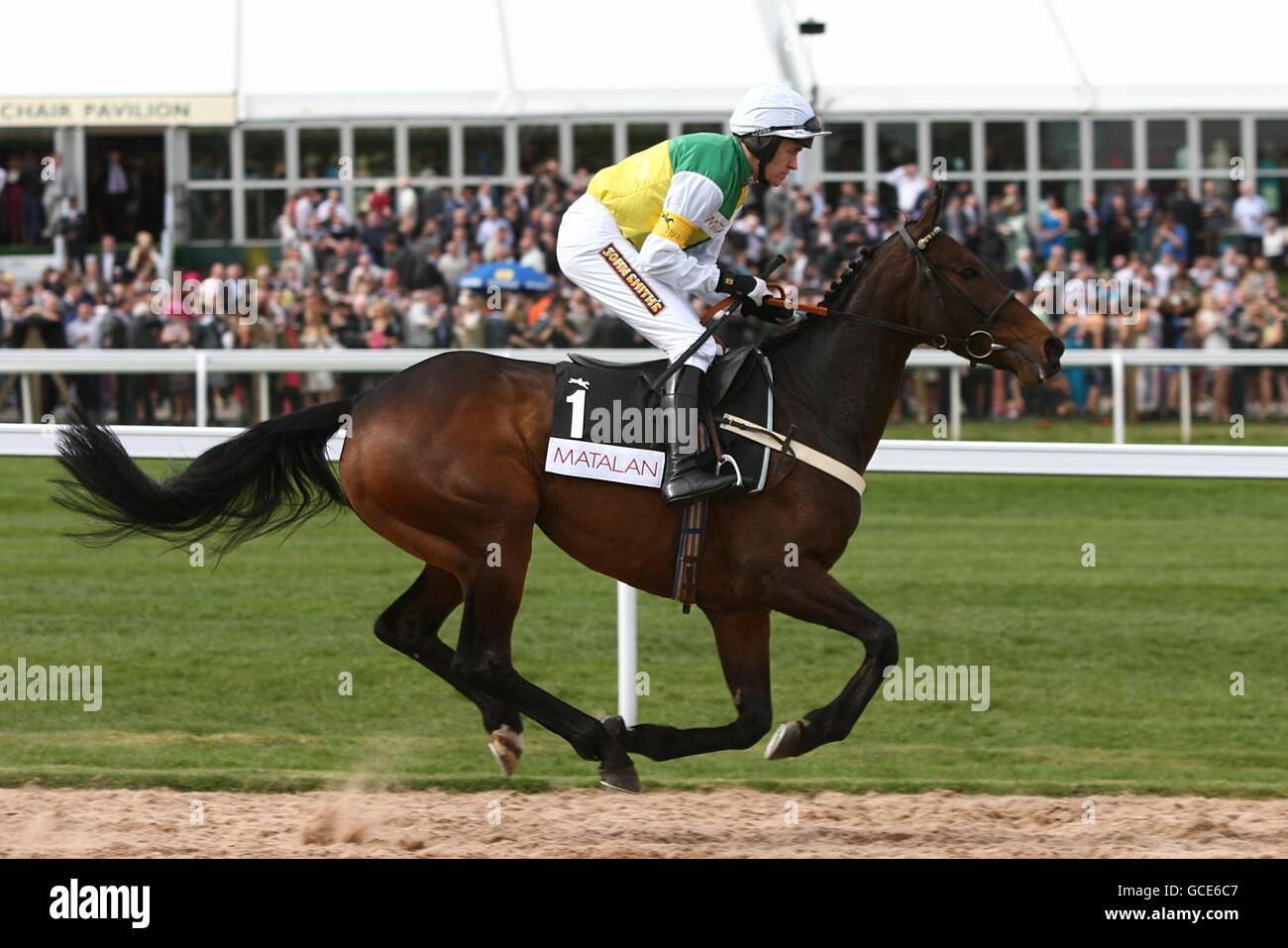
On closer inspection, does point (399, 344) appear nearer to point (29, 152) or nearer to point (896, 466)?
point (29, 152)

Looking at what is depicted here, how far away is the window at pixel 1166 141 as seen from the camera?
15711 mm

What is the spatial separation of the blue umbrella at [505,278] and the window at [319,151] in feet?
8.74

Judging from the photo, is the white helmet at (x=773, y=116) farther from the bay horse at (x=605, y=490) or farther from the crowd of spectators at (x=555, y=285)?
the crowd of spectators at (x=555, y=285)

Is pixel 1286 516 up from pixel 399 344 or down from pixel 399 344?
down

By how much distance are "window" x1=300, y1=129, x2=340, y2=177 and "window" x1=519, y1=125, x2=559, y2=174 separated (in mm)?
1481

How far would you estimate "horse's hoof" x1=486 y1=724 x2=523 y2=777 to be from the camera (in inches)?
223

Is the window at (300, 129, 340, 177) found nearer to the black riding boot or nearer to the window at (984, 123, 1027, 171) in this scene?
the window at (984, 123, 1027, 171)

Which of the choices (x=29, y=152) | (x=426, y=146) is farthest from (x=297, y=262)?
(x=29, y=152)

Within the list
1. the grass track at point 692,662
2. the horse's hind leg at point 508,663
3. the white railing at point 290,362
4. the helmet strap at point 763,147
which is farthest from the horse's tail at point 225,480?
the white railing at point 290,362

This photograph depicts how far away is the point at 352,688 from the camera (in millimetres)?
7578

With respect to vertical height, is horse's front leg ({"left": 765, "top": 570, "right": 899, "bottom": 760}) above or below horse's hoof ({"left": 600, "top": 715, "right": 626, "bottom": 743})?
above

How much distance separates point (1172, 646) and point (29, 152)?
11176 millimetres

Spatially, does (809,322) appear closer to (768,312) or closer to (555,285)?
(768,312)

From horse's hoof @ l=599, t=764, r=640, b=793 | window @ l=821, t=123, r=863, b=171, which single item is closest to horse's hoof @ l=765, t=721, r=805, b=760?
horse's hoof @ l=599, t=764, r=640, b=793
